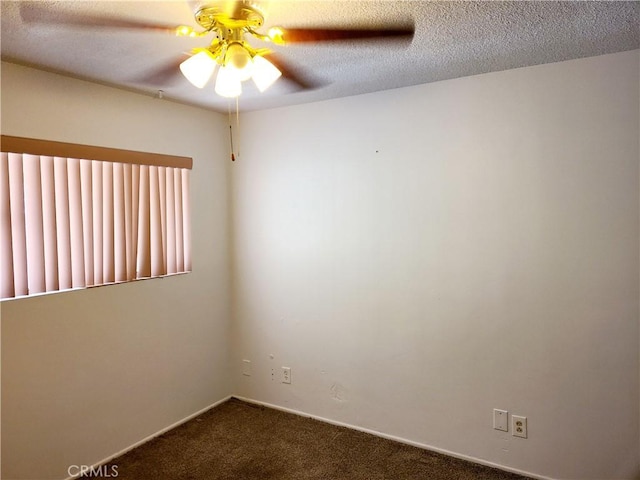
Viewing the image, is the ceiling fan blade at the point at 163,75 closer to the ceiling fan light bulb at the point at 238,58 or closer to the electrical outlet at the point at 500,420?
the ceiling fan light bulb at the point at 238,58

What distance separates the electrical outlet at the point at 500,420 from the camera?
8.81ft

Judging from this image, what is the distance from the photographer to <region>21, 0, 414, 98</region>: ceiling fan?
157 cm

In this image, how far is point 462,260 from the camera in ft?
9.06

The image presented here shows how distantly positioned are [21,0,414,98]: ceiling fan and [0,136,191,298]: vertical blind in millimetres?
918

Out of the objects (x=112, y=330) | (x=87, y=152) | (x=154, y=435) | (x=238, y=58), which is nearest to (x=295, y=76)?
(x=238, y=58)

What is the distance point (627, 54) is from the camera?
228 centimetres

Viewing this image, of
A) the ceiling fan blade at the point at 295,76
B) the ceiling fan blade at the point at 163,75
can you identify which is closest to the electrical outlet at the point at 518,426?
the ceiling fan blade at the point at 295,76

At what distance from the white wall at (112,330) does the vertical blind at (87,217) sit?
8cm

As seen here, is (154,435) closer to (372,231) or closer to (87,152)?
(87,152)

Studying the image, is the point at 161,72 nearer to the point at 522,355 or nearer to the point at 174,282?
the point at 174,282

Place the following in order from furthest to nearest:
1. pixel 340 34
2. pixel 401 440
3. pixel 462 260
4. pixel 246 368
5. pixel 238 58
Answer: pixel 246 368 < pixel 401 440 < pixel 462 260 < pixel 340 34 < pixel 238 58

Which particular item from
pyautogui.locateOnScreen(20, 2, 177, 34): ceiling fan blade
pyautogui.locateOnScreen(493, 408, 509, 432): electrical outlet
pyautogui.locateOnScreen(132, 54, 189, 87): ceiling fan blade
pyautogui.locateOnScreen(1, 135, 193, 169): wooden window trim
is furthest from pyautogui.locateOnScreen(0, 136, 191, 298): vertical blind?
pyautogui.locateOnScreen(493, 408, 509, 432): electrical outlet

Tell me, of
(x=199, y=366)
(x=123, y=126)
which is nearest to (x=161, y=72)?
(x=123, y=126)

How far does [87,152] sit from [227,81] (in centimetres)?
141
